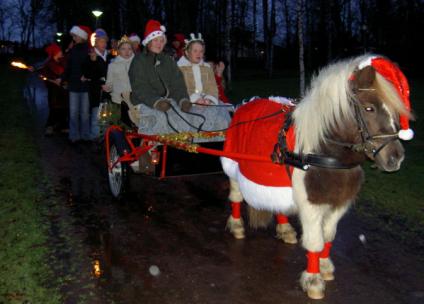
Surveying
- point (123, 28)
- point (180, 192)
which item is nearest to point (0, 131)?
point (180, 192)

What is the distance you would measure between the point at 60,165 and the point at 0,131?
439cm

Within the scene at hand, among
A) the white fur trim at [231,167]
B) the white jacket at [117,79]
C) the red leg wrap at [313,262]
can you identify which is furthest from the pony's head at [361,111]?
the white jacket at [117,79]

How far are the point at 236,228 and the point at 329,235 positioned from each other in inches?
55.2

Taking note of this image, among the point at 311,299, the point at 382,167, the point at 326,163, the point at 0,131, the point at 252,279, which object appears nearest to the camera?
the point at 382,167

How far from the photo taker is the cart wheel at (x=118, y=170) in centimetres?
650

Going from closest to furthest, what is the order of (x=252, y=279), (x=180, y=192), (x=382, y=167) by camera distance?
1. (x=382, y=167)
2. (x=252, y=279)
3. (x=180, y=192)

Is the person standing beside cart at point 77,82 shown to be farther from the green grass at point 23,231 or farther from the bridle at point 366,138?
the bridle at point 366,138

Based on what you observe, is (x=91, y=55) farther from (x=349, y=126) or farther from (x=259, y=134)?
(x=349, y=126)

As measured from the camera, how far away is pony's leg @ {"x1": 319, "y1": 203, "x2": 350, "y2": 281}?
4191 mm

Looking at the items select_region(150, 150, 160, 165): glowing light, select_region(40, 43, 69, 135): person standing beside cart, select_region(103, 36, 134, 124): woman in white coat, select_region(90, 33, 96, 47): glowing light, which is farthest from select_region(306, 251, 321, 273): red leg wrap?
select_region(40, 43, 69, 135): person standing beside cart

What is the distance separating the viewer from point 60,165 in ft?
29.4

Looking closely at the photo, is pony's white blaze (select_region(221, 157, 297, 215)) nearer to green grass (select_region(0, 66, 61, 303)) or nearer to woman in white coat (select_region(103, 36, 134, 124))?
green grass (select_region(0, 66, 61, 303))

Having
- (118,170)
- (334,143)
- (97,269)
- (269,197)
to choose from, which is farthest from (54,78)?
(334,143)

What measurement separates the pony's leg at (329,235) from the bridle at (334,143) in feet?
1.66
